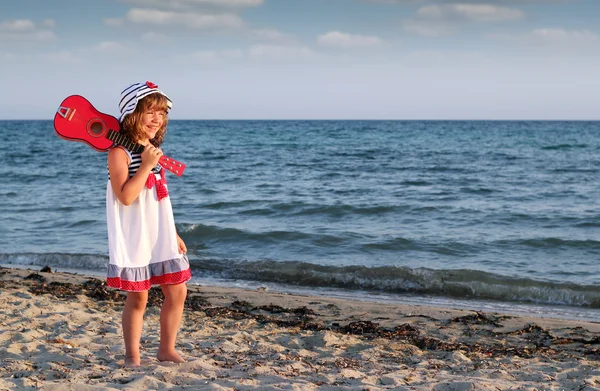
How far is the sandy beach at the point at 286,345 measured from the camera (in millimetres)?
3809

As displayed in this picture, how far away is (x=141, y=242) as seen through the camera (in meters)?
3.69

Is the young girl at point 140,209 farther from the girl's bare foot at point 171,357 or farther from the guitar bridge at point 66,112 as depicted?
the girl's bare foot at point 171,357

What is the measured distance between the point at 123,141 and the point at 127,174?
186 millimetres

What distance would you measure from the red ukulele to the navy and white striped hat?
98 mm

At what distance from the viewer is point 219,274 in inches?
344

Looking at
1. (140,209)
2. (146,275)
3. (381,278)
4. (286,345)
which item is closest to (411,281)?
(381,278)

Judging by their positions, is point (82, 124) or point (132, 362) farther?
point (132, 362)

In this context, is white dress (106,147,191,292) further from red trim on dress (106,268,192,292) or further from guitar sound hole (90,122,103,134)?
guitar sound hole (90,122,103,134)

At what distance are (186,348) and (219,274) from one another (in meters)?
4.09

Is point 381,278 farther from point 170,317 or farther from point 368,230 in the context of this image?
point 170,317

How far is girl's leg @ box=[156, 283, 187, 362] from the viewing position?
395 centimetres

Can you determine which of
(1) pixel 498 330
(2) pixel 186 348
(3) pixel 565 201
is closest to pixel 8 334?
(2) pixel 186 348

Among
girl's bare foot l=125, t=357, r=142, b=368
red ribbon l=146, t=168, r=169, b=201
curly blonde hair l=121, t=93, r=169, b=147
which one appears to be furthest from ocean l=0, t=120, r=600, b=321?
curly blonde hair l=121, t=93, r=169, b=147

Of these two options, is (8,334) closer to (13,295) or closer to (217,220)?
(13,295)
